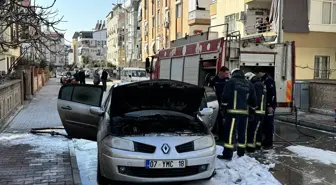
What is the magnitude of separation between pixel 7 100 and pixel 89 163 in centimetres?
781

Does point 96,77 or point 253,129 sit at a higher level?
point 96,77

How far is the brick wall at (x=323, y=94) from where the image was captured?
15.1 meters

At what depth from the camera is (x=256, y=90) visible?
27.4 feet

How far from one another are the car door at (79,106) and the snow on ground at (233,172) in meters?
0.66

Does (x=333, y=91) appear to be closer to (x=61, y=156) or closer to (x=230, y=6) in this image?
(x=61, y=156)

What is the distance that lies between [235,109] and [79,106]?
3420mm

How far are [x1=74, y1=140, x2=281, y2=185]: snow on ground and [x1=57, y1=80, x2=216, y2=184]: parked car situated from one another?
277 millimetres

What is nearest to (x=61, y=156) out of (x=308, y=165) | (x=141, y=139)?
(x=141, y=139)

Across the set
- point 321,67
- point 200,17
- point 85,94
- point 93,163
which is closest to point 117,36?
point 200,17

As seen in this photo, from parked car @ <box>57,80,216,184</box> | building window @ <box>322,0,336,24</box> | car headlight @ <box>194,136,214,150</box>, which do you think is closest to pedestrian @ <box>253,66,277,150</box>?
parked car @ <box>57,80,216,184</box>

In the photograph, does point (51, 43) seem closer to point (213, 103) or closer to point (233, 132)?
point (213, 103)

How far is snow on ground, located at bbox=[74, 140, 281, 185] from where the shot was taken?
6.04 metres

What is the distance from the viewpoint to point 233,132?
289 inches

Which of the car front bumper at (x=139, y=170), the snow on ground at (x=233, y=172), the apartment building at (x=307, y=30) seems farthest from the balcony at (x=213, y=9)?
the car front bumper at (x=139, y=170)
